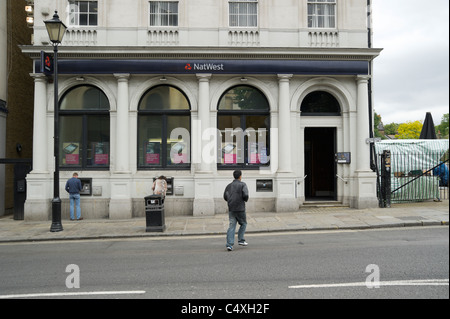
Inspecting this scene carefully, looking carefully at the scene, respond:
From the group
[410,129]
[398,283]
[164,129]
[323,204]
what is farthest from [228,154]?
[410,129]

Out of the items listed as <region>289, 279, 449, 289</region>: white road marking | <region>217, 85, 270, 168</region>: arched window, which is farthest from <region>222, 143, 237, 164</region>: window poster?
<region>289, 279, 449, 289</region>: white road marking

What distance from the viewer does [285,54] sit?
1378cm

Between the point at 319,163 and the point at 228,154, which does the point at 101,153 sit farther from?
the point at 319,163

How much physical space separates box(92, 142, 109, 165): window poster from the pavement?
8.01 ft

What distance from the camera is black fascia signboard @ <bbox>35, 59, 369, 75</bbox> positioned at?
44.8ft

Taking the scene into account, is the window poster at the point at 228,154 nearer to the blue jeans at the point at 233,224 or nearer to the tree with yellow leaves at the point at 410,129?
the blue jeans at the point at 233,224

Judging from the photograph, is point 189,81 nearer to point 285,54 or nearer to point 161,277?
point 285,54

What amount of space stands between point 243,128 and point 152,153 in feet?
12.9

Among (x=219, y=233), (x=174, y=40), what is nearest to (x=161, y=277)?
(x=219, y=233)

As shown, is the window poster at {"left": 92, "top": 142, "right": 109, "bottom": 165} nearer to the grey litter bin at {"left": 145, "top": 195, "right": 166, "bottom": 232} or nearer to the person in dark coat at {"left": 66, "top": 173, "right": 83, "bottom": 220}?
the person in dark coat at {"left": 66, "top": 173, "right": 83, "bottom": 220}

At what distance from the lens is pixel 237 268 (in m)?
6.54

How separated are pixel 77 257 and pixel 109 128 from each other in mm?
7452

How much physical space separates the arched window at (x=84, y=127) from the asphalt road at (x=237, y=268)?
16.9ft

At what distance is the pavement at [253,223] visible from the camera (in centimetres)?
1048
